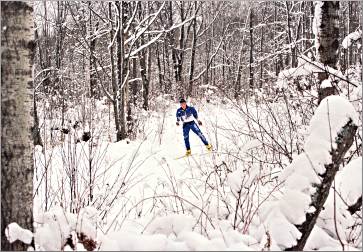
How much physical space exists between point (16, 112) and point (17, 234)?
2.41ft

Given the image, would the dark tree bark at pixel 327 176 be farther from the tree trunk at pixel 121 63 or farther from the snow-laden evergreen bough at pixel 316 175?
the tree trunk at pixel 121 63

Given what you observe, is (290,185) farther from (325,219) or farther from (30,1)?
(30,1)

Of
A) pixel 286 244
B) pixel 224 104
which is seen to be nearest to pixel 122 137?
pixel 224 104

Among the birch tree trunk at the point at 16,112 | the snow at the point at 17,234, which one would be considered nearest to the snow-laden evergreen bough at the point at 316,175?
the snow at the point at 17,234

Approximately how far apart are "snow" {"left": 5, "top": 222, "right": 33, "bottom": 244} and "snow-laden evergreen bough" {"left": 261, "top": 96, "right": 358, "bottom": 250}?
4.88 feet

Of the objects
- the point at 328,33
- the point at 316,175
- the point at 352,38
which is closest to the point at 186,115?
the point at 352,38

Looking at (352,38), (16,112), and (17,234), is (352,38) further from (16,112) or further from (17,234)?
(17,234)

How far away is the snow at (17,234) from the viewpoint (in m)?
2.35

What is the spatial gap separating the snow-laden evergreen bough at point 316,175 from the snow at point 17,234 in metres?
1.49

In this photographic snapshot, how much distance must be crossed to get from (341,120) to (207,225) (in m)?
1.41

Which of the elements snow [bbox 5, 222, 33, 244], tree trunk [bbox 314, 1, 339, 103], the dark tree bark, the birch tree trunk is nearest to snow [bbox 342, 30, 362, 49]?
tree trunk [bbox 314, 1, 339, 103]

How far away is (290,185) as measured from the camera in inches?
103

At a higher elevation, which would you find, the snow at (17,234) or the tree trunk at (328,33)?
the tree trunk at (328,33)

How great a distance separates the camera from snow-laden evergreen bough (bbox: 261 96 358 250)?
8.19 feet
